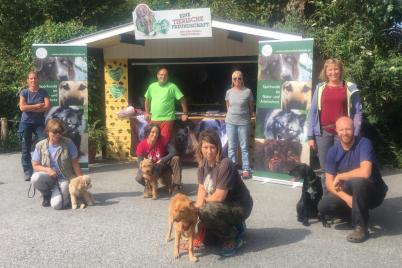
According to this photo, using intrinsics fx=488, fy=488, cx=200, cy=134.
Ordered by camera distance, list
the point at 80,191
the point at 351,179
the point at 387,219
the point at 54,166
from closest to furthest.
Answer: the point at 351,179 < the point at 387,219 < the point at 80,191 < the point at 54,166

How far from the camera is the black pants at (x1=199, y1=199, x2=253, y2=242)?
14.6ft

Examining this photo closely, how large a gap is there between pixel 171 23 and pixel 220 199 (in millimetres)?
4614

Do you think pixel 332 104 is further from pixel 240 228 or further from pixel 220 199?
pixel 220 199

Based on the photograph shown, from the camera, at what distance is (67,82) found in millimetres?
8555

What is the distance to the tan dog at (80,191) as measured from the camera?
611 cm

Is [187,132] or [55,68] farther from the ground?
[55,68]

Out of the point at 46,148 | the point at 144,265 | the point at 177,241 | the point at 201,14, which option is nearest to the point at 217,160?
the point at 177,241

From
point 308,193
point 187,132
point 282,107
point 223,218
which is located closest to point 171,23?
point 187,132

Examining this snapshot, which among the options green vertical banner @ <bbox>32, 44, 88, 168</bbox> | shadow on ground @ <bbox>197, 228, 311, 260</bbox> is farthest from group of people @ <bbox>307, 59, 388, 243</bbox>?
green vertical banner @ <bbox>32, 44, 88, 168</bbox>

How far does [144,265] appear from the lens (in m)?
4.38

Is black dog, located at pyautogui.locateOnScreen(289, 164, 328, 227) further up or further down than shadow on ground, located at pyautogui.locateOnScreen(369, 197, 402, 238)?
further up

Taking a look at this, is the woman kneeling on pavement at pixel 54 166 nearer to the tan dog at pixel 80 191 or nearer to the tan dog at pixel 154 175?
the tan dog at pixel 80 191

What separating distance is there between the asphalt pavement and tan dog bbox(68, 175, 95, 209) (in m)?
0.12

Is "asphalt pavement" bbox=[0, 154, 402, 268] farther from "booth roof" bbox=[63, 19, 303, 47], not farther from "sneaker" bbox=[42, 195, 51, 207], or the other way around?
"booth roof" bbox=[63, 19, 303, 47]
